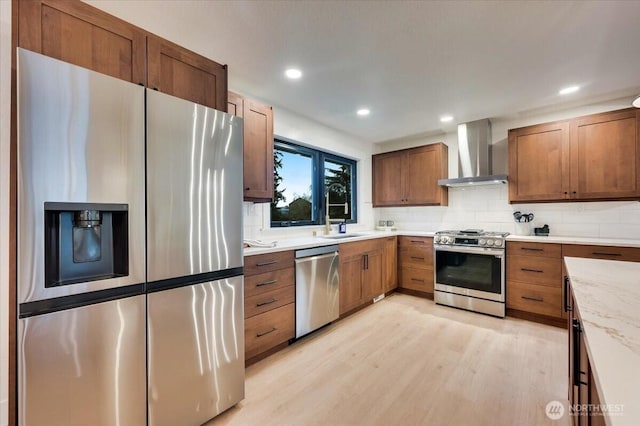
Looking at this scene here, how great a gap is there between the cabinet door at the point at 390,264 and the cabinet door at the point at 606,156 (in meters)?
2.15

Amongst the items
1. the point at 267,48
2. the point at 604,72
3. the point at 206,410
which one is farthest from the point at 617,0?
the point at 206,410

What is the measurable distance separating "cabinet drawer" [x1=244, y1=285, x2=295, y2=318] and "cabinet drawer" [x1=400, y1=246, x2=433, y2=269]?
2.18m

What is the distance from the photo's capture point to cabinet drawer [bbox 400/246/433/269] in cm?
382

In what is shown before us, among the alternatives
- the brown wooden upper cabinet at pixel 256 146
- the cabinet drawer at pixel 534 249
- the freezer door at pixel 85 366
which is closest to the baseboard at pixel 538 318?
the cabinet drawer at pixel 534 249

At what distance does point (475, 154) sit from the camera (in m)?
3.65

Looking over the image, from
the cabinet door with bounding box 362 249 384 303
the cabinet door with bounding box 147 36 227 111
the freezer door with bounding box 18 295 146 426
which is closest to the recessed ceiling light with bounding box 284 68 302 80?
the cabinet door with bounding box 147 36 227 111

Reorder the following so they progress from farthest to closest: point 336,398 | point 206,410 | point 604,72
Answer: point 604,72
point 336,398
point 206,410

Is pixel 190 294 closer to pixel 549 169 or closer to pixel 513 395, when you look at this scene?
pixel 513 395

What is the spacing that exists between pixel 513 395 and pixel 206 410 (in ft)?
6.53

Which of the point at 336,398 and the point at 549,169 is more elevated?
the point at 549,169

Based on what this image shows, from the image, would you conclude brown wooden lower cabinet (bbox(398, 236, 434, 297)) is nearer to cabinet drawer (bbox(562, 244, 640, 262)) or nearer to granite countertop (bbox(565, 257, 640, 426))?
cabinet drawer (bbox(562, 244, 640, 262))

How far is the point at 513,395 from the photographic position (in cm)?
Result: 183

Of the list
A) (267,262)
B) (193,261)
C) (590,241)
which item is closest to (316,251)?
(267,262)

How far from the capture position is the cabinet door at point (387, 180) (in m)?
4.43
